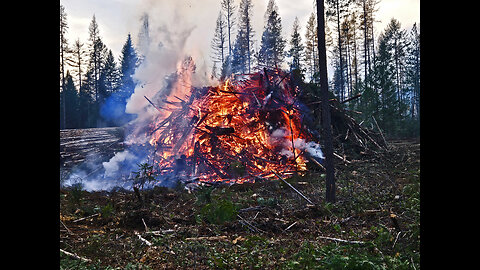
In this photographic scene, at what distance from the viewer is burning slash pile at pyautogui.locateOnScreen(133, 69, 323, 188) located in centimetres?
1108

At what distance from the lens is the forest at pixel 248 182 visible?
14.9 feet

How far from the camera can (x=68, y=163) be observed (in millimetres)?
12539

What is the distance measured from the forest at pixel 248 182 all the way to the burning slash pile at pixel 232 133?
0.16 feet

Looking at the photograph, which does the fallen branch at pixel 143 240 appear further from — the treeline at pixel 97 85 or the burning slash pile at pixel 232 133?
the treeline at pixel 97 85

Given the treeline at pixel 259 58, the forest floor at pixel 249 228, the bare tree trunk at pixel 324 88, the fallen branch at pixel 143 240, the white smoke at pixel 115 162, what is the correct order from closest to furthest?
the forest floor at pixel 249 228
the fallen branch at pixel 143 240
the bare tree trunk at pixel 324 88
the white smoke at pixel 115 162
the treeline at pixel 259 58

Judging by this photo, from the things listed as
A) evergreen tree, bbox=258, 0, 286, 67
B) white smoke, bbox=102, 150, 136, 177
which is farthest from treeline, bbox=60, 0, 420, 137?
white smoke, bbox=102, 150, 136, 177

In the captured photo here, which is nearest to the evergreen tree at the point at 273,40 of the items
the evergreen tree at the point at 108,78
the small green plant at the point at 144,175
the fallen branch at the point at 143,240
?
the evergreen tree at the point at 108,78

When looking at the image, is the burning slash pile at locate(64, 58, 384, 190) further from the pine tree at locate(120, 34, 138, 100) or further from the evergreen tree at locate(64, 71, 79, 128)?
the pine tree at locate(120, 34, 138, 100)

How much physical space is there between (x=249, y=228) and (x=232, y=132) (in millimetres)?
6516

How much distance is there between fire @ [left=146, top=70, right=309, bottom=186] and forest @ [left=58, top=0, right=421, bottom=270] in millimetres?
50
